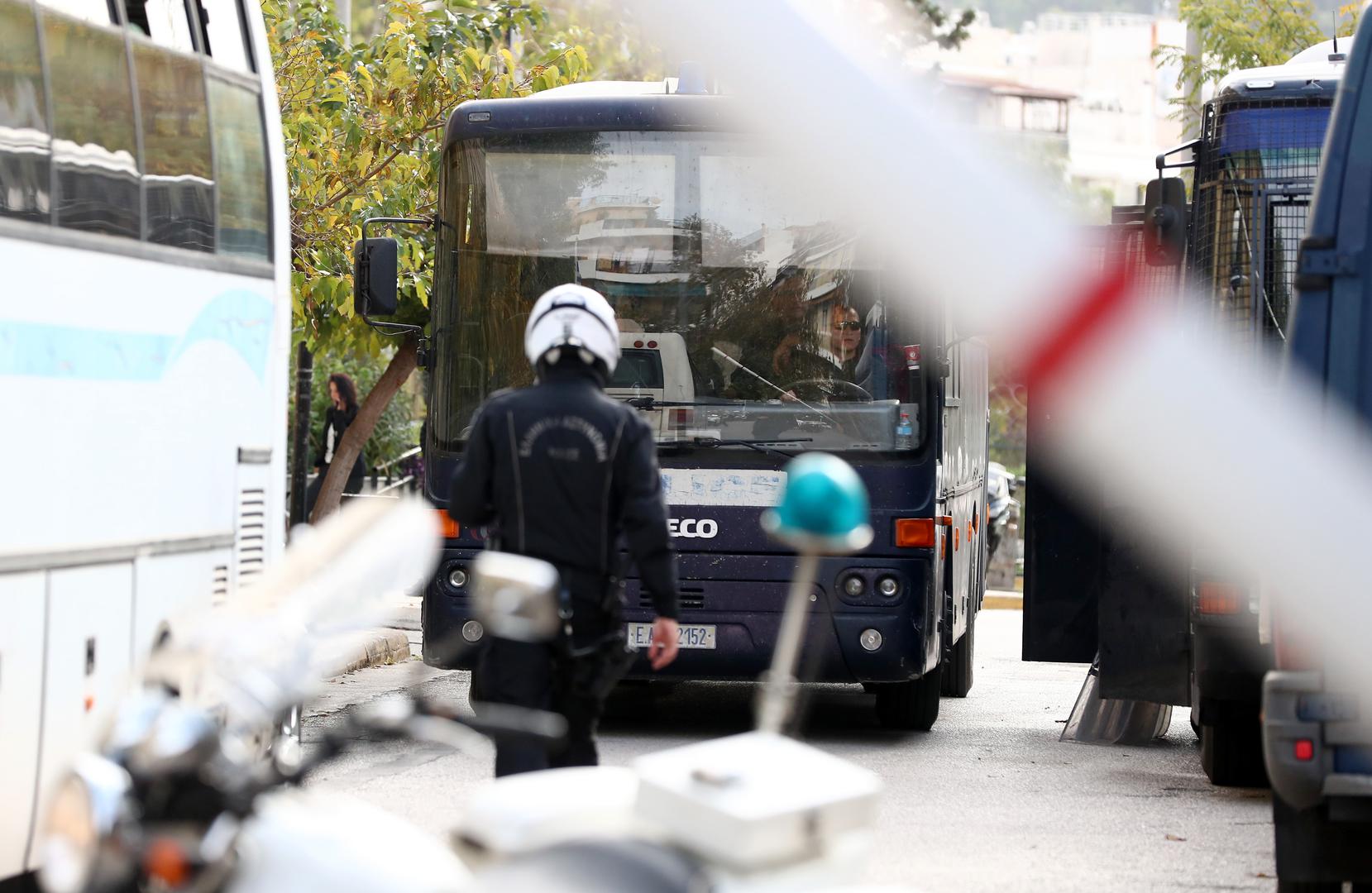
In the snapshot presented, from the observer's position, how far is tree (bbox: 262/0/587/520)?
14.4 m

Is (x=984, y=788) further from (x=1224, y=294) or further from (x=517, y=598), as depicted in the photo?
(x=517, y=598)

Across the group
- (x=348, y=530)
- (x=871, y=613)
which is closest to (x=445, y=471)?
(x=871, y=613)

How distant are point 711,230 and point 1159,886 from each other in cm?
437

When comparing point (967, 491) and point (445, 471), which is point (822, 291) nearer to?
point (445, 471)


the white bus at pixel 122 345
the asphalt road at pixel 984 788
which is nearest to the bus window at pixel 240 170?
the white bus at pixel 122 345

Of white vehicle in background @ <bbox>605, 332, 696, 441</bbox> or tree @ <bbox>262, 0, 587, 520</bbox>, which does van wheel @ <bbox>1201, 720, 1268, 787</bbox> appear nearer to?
white vehicle in background @ <bbox>605, 332, 696, 441</bbox>

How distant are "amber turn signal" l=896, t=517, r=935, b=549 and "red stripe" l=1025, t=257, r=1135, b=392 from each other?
4.27ft

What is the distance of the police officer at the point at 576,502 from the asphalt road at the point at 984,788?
1.35m

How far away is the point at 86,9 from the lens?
20.7 ft

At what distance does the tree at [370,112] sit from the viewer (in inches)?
567

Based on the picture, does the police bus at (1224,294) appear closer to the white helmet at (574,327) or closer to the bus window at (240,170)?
the white helmet at (574,327)

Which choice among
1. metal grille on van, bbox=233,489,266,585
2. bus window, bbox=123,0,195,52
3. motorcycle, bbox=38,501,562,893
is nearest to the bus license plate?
metal grille on van, bbox=233,489,266,585

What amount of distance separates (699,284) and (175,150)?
13.2ft

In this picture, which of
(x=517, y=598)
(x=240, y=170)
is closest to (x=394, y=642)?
(x=240, y=170)
